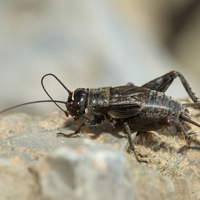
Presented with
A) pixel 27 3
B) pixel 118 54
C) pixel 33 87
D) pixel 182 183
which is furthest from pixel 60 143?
pixel 27 3

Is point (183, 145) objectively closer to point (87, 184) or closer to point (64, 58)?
point (87, 184)

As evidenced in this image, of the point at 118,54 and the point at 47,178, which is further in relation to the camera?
the point at 118,54

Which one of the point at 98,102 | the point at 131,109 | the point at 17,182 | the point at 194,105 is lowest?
the point at 194,105

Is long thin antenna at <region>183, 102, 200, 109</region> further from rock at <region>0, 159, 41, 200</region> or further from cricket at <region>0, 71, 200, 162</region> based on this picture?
rock at <region>0, 159, 41, 200</region>

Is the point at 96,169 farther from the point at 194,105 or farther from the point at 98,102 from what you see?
the point at 194,105

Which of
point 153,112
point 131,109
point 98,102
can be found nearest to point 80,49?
point 98,102

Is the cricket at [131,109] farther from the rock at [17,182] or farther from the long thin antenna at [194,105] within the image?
the rock at [17,182]

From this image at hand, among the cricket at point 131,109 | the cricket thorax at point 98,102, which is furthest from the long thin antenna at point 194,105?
the cricket thorax at point 98,102

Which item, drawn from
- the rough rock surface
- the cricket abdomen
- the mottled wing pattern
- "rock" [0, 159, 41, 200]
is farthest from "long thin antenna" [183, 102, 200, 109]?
"rock" [0, 159, 41, 200]
